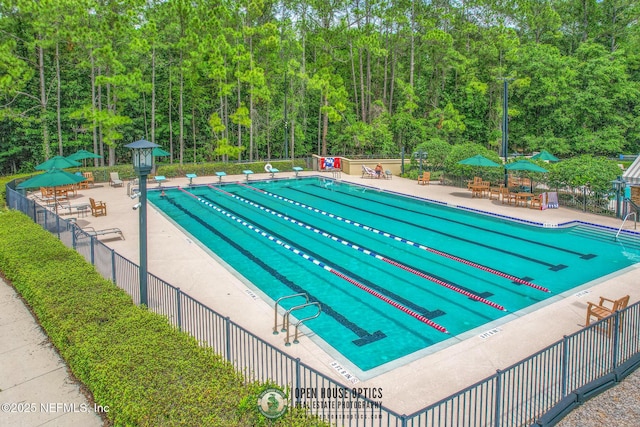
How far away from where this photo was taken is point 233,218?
17469 millimetres

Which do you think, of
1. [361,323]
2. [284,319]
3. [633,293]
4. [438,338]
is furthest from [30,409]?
[633,293]

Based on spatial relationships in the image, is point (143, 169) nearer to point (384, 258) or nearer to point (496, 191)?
point (384, 258)

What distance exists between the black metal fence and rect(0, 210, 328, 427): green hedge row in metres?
0.39

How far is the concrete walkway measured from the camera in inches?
215

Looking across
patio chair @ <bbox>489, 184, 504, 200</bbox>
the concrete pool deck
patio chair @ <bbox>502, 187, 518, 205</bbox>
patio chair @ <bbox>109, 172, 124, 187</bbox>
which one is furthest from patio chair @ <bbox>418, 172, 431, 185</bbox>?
patio chair @ <bbox>109, 172, 124, 187</bbox>

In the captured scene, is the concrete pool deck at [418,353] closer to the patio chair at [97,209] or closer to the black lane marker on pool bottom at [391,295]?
the black lane marker on pool bottom at [391,295]

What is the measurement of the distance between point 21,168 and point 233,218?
19305 millimetres

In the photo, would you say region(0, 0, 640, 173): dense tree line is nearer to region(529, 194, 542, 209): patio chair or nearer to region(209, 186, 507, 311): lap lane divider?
region(529, 194, 542, 209): patio chair

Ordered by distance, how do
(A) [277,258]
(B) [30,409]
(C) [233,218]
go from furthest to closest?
(C) [233,218]
(A) [277,258]
(B) [30,409]

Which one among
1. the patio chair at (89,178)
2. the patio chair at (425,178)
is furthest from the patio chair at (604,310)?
the patio chair at (89,178)

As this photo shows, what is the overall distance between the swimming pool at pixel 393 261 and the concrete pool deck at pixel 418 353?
0.48 meters

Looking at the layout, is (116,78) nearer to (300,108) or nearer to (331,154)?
(300,108)

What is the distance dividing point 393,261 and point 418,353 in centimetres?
501

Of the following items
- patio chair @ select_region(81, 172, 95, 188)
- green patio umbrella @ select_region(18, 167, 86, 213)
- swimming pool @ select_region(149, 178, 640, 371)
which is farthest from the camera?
patio chair @ select_region(81, 172, 95, 188)
